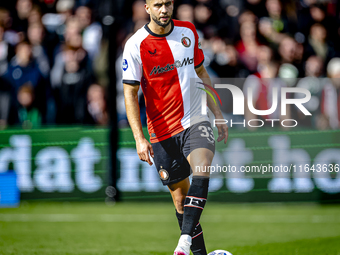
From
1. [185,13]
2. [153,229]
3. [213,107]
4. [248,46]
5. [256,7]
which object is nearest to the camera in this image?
[213,107]

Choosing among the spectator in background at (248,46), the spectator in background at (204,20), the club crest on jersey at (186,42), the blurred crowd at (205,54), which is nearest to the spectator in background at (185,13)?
the blurred crowd at (205,54)

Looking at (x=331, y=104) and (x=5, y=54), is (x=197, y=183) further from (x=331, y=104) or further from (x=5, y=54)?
(x=5, y=54)

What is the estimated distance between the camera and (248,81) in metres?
9.35

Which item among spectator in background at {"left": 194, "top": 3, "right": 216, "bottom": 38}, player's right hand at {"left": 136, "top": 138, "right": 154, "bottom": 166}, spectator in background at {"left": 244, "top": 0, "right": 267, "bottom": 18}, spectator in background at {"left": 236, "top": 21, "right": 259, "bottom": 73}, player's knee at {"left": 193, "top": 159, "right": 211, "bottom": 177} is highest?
spectator in background at {"left": 244, "top": 0, "right": 267, "bottom": 18}

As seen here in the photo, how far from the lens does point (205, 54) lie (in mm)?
9633

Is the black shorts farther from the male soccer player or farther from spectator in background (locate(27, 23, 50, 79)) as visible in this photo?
spectator in background (locate(27, 23, 50, 79))

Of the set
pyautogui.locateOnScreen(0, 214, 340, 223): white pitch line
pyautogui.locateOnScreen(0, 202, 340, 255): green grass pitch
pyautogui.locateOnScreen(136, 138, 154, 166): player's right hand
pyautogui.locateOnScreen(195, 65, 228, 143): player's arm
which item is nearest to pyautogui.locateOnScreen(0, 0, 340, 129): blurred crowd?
pyautogui.locateOnScreen(0, 202, 340, 255): green grass pitch

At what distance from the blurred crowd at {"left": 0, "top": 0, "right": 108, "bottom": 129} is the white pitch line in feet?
6.02

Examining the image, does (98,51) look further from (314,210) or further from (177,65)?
(177,65)

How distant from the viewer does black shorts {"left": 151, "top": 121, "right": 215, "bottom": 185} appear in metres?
4.86

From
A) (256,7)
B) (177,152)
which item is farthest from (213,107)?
(256,7)

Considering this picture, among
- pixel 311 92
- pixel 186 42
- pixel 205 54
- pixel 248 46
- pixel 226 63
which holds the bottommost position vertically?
pixel 311 92

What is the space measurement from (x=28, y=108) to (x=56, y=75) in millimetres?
807

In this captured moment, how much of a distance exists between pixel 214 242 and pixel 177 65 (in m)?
2.89
